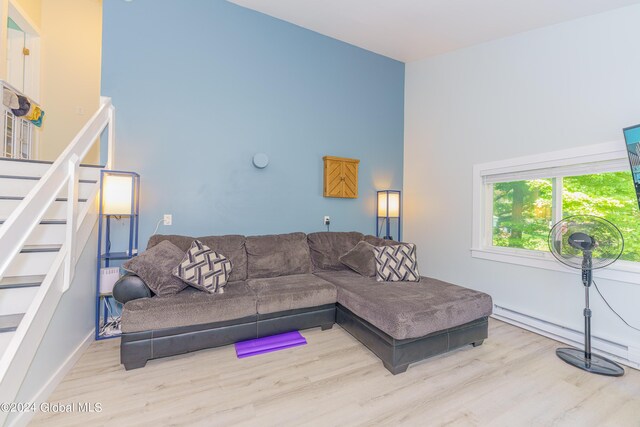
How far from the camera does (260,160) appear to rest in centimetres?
327

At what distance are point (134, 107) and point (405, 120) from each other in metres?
3.67

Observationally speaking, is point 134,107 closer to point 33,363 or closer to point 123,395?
point 33,363

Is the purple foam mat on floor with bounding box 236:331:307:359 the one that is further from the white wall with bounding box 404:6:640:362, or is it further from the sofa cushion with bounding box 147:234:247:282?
the white wall with bounding box 404:6:640:362

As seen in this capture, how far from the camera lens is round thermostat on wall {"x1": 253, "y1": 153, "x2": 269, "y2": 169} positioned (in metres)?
3.26

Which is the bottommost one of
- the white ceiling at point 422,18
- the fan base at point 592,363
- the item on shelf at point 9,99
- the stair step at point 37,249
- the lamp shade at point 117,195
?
the fan base at point 592,363

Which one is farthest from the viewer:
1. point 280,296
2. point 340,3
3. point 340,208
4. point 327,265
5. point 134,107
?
point 340,208

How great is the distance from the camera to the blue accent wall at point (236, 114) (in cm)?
283

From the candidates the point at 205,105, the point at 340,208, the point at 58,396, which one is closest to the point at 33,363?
the point at 58,396

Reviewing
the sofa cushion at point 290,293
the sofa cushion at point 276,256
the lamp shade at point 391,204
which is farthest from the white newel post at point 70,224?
the lamp shade at point 391,204

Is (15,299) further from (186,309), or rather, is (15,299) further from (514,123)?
(514,123)

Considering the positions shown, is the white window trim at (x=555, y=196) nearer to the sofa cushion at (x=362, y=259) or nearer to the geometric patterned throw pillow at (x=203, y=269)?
the sofa cushion at (x=362, y=259)

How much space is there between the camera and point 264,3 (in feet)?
10.3

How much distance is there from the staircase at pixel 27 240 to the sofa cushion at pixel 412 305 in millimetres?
2179

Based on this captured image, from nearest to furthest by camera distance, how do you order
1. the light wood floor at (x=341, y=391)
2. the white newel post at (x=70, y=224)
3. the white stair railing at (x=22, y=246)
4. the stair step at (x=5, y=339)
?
1. the white stair railing at (x=22, y=246)
2. the stair step at (x=5, y=339)
3. the light wood floor at (x=341, y=391)
4. the white newel post at (x=70, y=224)
